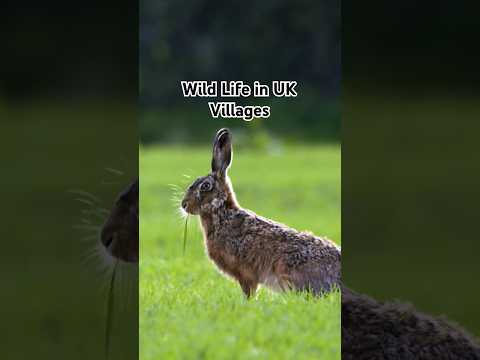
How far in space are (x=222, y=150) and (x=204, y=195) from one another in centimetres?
21

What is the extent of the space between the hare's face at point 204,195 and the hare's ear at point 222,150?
0.19 ft

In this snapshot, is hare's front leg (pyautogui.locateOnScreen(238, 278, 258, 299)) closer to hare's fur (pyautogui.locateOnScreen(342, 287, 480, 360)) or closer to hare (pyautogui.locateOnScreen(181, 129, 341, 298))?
hare (pyautogui.locateOnScreen(181, 129, 341, 298))

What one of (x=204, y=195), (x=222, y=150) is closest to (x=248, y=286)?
(x=204, y=195)

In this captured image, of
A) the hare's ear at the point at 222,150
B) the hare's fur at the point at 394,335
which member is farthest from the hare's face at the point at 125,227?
the hare's fur at the point at 394,335

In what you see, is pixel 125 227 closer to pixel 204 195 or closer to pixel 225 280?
pixel 204 195

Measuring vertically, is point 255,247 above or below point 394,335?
above

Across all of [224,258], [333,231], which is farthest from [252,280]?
[333,231]

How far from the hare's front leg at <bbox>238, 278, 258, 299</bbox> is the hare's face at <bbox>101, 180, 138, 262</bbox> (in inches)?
17.1

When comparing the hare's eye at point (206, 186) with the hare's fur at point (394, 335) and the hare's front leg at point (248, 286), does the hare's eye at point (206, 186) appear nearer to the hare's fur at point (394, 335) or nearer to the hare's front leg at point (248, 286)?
the hare's front leg at point (248, 286)

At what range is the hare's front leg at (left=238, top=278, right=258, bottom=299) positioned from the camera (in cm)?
370

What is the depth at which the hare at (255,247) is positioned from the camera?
370 centimetres

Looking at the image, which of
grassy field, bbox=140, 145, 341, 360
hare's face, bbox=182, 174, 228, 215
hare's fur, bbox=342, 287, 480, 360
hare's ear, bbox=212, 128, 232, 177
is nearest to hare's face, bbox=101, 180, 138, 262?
grassy field, bbox=140, 145, 341, 360

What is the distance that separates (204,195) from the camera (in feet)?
12.2

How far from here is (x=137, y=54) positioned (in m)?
3.77
